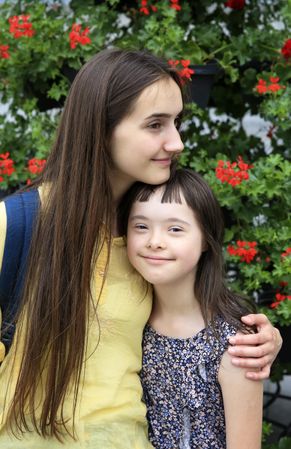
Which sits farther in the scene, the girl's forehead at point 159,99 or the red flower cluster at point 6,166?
the red flower cluster at point 6,166

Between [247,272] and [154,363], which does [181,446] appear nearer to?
[154,363]

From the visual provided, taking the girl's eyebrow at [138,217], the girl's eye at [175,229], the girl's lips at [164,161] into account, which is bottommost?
the girl's eye at [175,229]

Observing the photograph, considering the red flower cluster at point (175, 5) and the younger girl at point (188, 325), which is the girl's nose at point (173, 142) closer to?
the younger girl at point (188, 325)

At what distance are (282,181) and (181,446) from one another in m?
0.87

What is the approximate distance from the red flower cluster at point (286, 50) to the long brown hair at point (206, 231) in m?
0.90

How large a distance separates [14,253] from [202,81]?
1.10m

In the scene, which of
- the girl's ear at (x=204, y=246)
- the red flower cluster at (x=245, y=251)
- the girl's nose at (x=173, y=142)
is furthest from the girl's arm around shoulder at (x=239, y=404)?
the red flower cluster at (x=245, y=251)

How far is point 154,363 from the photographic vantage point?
1866 millimetres

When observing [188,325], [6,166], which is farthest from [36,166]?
[188,325]

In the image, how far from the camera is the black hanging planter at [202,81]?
8.24 feet

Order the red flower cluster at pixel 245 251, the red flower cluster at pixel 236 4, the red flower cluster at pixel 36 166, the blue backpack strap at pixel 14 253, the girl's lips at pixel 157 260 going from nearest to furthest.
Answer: the blue backpack strap at pixel 14 253, the girl's lips at pixel 157 260, the red flower cluster at pixel 245 251, the red flower cluster at pixel 36 166, the red flower cluster at pixel 236 4

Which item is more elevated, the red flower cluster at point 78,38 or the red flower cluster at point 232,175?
the red flower cluster at point 78,38

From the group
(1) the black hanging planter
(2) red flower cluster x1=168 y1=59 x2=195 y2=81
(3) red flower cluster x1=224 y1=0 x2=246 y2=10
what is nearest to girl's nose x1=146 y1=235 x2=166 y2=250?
(2) red flower cluster x1=168 y1=59 x2=195 y2=81

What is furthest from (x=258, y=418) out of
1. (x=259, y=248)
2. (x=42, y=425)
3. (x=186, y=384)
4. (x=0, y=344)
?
(x=259, y=248)
